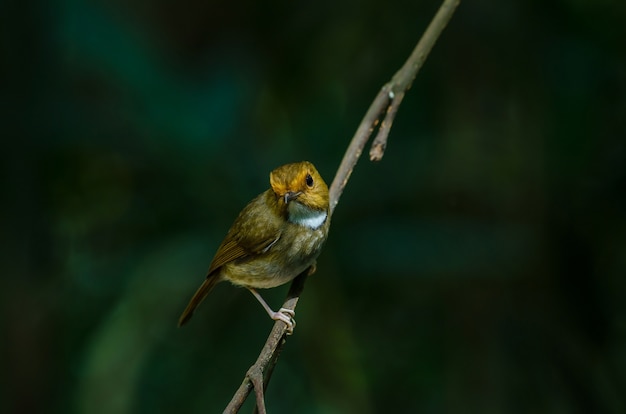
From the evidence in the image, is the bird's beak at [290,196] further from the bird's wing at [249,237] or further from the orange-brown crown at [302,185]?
the bird's wing at [249,237]

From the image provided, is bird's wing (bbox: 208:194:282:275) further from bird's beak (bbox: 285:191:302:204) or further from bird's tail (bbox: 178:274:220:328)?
bird's beak (bbox: 285:191:302:204)

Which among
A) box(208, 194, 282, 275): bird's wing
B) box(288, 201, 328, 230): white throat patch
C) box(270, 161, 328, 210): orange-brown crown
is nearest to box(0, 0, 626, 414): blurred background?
box(208, 194, 282, 275): bird's wing

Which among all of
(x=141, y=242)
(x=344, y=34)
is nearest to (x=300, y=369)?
(x=141, y=242)

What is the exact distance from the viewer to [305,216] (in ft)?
10.3

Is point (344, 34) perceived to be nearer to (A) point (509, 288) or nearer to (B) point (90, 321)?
(A) point (509, 288)

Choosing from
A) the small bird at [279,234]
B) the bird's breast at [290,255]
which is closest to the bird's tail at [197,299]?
the small bird at [279,234]

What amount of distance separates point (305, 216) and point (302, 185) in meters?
0.18

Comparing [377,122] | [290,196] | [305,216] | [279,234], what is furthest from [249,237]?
[377,122]

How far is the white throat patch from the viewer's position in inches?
121

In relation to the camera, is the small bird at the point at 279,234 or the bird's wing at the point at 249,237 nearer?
the small bird at the point at 279,234

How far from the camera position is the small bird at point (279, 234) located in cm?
301

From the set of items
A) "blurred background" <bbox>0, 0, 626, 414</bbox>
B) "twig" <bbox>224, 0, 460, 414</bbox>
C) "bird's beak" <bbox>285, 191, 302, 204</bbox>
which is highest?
"twig" <bbox>224, 0, 460, 414</bbox>

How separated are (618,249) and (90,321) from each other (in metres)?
2.40

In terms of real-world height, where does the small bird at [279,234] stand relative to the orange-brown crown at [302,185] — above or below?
below
